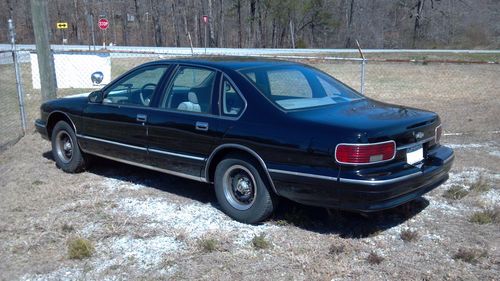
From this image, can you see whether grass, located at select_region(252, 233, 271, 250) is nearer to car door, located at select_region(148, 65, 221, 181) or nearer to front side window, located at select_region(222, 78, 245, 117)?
car door, located at select_region(148, 65, 221, 181)

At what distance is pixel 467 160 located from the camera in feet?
23.8

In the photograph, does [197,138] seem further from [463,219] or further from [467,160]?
[467,160]

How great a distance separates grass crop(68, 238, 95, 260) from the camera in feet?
14.0

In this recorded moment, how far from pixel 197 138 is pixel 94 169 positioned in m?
2.40

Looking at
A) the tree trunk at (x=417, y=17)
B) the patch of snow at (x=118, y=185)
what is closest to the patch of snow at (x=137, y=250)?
the patch of snow at (x=118, y=185)

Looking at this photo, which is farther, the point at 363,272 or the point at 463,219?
the point at 463,219

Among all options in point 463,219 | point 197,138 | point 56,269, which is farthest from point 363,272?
point 56,269

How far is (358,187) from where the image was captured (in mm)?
4098

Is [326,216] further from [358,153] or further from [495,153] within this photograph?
[495,153]

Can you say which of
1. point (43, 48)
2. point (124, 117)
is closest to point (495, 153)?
point (124, 117)

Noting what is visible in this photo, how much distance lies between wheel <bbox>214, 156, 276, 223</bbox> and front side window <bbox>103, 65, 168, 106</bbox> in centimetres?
128

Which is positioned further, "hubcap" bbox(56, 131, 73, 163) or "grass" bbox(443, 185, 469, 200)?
"hubcap" bbox(56, 131, 73, 163)

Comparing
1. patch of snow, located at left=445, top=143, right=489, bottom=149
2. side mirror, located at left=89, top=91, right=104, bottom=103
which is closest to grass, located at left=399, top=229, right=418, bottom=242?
side mirror, located at left=89, top=91, right=104, bottom=103

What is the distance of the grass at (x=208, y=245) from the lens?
4.32 meters
